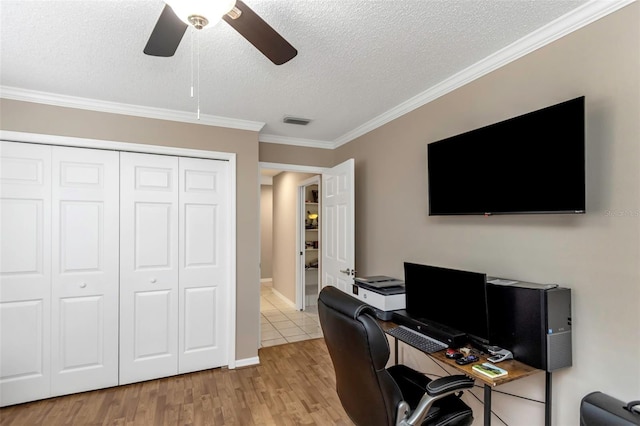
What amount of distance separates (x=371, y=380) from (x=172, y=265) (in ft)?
7.64

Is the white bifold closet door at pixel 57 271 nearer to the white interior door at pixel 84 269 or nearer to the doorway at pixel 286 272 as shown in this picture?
the white interior door at pixel 84 269

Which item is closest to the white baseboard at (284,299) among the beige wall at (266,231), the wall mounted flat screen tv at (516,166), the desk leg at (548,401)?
the beige wall at (266,231)

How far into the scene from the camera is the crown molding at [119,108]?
2.56m

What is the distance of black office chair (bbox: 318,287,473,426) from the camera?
143 cm

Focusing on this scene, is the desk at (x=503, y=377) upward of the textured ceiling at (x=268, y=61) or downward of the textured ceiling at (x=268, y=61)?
downward

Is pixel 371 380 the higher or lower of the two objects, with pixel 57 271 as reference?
lower

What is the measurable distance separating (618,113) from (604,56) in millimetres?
299

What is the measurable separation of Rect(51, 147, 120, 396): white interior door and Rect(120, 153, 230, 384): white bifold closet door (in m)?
0.09

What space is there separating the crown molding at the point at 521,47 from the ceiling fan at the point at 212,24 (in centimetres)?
138

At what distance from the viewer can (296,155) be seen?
3977 mm

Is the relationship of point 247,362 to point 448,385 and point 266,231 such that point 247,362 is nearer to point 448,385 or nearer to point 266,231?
point 448,385

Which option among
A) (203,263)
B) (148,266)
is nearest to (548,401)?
(203,263)

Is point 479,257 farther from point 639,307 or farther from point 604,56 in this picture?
point 604,56

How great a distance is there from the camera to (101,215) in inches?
112
